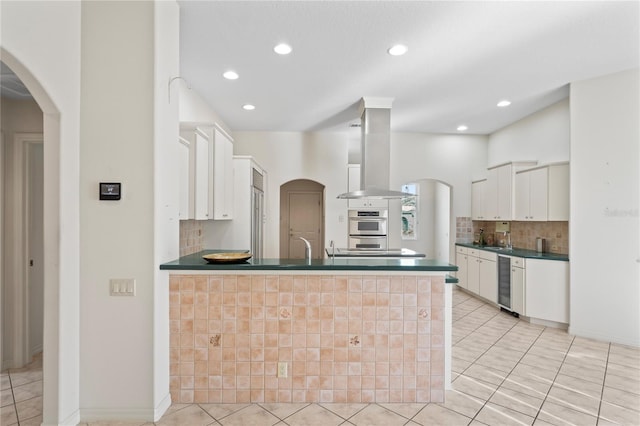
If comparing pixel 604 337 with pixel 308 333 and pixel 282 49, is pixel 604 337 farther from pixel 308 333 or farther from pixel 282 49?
pixel 282 49

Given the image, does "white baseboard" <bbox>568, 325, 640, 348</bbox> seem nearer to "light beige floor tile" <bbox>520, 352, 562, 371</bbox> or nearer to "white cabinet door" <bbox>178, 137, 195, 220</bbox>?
"light beige floor tile" <bbox>520, 352, 562, 371</bbox>

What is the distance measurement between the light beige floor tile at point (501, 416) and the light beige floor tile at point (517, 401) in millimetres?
56

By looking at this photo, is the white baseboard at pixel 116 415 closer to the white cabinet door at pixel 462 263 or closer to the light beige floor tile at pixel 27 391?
the light beige floor tile at pixel 27 391

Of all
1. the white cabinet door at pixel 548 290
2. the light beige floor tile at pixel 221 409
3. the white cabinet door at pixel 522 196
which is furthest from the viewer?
the white cabinet door at pixel 522 196

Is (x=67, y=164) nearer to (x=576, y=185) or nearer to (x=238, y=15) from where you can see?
(x=238, y=15)

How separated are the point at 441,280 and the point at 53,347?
2.53 m

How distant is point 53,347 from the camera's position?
1972 mm

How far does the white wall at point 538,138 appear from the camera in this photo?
4.41 metres

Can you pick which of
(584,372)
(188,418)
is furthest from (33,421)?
(584,372)

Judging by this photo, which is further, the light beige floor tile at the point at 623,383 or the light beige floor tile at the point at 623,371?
the light beige floor tile at the point at 623,371

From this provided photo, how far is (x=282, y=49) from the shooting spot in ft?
10.1

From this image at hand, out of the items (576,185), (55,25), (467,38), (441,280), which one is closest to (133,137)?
(55,25)

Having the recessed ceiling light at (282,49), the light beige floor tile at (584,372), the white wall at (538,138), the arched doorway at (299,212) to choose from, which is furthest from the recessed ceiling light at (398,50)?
the arched doorway at (299,212)

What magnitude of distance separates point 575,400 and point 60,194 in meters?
3.77
